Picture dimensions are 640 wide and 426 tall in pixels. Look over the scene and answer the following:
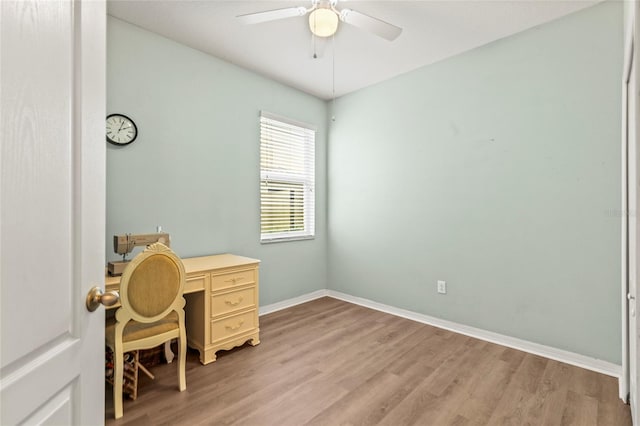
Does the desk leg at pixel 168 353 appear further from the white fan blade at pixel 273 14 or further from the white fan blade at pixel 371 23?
the white fan blade at pixel 371 23

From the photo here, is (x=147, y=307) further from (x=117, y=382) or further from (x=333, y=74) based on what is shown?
(x=333, y=74)

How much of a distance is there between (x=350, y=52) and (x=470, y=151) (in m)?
1.49

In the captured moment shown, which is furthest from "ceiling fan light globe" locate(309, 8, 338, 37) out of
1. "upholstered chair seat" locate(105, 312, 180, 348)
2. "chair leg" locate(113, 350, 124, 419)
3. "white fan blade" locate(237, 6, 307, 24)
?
"chair leg" locate(113, 350, 124, 419)

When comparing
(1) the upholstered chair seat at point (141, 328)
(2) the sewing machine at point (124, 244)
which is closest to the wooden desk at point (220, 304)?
(1) the upholstered chair seat at point (141, 328)

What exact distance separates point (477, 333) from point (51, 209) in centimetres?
321

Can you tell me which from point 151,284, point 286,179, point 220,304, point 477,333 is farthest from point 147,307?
point 477,333

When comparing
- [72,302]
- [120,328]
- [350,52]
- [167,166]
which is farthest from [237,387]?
[350,52]

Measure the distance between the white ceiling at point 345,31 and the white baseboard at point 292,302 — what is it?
263 centimetres

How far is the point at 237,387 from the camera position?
78.9 inches

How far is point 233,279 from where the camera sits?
2500 mm

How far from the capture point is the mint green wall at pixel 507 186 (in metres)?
2.22

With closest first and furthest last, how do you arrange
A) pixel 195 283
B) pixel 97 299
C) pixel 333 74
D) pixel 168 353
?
pixel 97 299 → pixel 195 283 → pixel 168 353 → pixel 333 74

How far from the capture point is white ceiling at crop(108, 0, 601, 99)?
223 centimetres

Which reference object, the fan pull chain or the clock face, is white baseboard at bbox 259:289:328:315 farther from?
the fan pull chain
